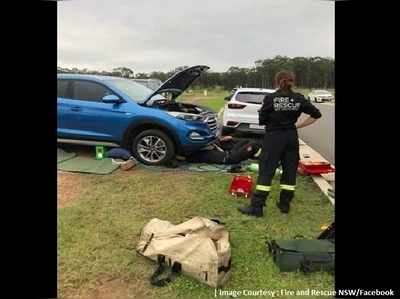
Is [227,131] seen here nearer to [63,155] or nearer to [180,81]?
[180,81]

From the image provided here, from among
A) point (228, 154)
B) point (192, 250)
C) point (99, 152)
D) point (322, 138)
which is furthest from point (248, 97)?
point (192, 250)

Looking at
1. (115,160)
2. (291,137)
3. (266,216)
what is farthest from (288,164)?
(115,160)

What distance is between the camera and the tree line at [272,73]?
441cm

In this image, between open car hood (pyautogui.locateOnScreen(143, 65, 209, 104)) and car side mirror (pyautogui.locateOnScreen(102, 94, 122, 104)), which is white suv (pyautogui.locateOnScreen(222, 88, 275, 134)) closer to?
open car hood (pyautogui.locateOnScreen(143, 65, 209, 104))

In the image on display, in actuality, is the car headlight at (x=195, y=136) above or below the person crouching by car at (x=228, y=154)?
above

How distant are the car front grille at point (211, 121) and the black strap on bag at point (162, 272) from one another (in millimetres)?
4608

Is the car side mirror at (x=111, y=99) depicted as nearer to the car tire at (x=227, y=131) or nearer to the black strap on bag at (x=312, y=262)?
the car tire at (x=227, y=131)

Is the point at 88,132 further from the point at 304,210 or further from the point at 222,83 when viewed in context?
the point at 304,210

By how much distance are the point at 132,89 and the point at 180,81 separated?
1008mm

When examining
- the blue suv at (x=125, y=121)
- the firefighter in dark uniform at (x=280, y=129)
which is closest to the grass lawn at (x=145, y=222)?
the firefighter in dark uniform at (x=280, y=129)

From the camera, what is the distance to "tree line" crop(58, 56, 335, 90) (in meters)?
4.41

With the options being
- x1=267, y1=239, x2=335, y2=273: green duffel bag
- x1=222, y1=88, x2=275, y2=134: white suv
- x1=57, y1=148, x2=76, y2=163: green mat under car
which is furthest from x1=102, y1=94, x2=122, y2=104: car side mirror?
x1=267, y1=239, x2=335, y2=273: green duffel bag

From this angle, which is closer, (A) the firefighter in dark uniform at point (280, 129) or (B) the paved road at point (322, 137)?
(A) the firefighter in dark uniform at point (280, 129)
